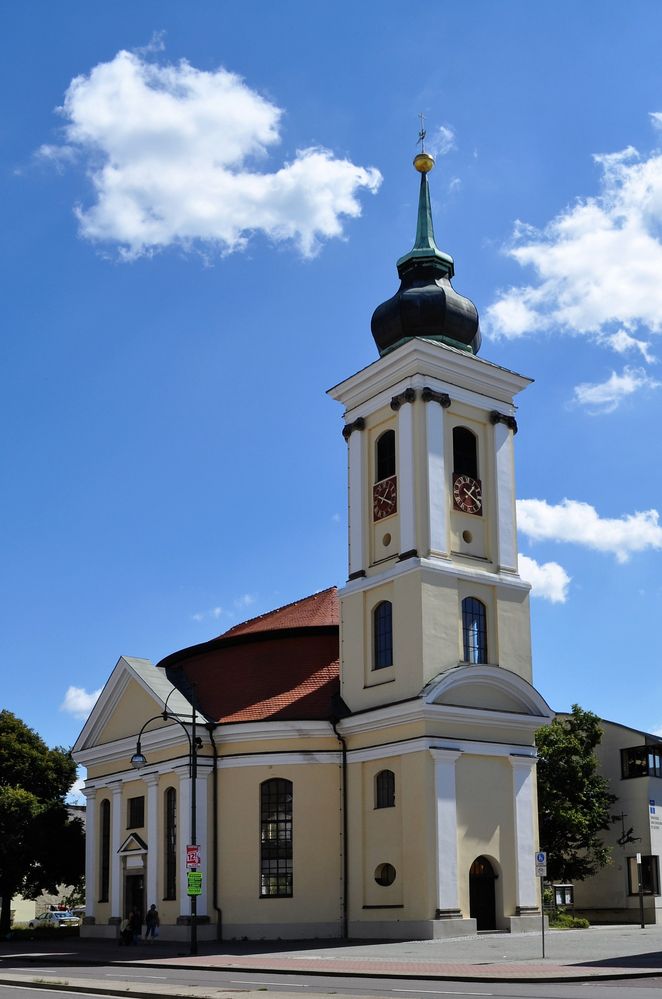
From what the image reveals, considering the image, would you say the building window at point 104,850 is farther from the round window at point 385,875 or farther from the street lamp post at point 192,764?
the round window at point 385,875

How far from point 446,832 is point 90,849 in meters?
16.6

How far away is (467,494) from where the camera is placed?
38.1 meters

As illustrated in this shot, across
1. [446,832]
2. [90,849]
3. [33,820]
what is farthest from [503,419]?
[33,820]

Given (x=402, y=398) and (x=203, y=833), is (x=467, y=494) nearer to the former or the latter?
(x=402, y=398)

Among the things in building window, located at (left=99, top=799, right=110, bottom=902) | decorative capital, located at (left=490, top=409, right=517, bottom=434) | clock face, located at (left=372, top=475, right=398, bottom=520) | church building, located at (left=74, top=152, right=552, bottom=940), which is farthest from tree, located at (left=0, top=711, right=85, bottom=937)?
decorative capital, located at (left=490, top=409, right=517, bottom=434)

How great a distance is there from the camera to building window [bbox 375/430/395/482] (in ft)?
128

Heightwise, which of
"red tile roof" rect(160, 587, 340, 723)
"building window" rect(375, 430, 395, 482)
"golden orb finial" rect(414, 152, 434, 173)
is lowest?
"red tile roof" rect(160, 587, 340, 723)

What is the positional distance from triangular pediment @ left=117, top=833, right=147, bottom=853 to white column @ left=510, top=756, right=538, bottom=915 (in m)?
13.0

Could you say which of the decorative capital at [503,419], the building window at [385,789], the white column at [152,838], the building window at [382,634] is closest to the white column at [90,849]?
the white column at [152,838]

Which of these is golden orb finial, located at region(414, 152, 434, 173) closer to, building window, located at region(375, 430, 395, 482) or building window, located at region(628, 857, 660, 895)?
building window, located at region(375, 430, 395, 482)

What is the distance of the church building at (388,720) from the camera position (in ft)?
113

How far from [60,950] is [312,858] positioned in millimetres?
8314

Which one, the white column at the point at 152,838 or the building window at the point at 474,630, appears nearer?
the building window at the point at 474,630

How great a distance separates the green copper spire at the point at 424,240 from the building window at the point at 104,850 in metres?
22.9
